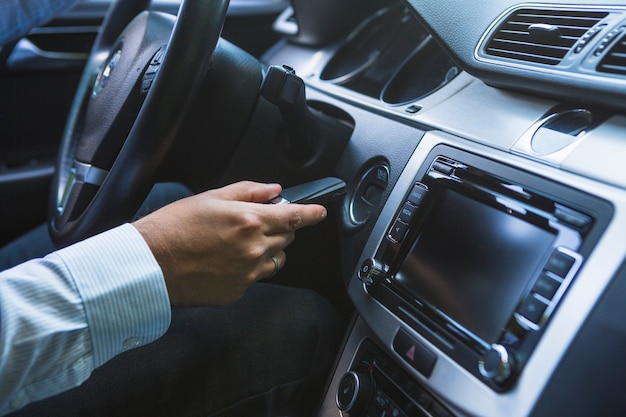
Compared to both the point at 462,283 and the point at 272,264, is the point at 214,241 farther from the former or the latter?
the point at 462,283

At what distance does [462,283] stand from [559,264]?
0.13 m

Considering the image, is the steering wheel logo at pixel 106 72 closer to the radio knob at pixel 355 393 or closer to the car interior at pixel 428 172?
the car interior at pixel 428 172

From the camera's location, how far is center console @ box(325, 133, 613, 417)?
58 cm

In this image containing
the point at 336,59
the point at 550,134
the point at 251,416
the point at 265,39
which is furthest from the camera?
the point at 265,39

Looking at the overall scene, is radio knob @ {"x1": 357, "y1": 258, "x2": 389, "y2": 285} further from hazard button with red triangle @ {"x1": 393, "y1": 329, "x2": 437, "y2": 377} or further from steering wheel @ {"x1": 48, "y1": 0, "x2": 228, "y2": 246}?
steering wheel @ {"x1": 48, "y1": 0, "x2": 228, "y2": 246}

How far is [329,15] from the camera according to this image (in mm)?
1265

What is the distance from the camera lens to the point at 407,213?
2.52ft

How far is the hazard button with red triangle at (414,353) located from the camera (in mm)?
661

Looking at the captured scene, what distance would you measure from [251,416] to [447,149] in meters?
0.46

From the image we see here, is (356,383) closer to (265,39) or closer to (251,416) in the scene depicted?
(251,416)

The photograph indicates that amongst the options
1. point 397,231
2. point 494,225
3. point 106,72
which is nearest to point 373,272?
point 397,231

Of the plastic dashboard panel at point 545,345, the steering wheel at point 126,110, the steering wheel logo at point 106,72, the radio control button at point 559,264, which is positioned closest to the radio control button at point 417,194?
Result: the plastic dashboard panel at point 545,345

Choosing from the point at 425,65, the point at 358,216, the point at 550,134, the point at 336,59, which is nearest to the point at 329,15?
the point at 336,59

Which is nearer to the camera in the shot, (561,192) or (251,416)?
(561,192)
